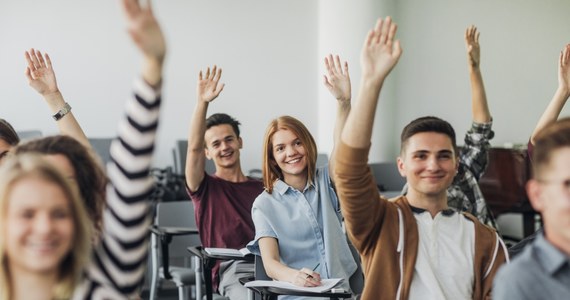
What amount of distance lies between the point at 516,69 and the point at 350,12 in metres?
1.88

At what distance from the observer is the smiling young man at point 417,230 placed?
220 centimetres

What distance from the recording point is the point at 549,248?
1.58 m

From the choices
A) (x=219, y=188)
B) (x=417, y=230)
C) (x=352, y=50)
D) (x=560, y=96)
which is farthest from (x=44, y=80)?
(x=352, y=50)

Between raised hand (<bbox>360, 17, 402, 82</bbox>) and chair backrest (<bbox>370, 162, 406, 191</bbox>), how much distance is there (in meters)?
4.67

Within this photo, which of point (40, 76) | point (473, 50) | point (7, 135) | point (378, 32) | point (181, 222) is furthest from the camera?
point (181, 222)

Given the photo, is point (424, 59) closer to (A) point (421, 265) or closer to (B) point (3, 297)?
(A) point (421, 265)

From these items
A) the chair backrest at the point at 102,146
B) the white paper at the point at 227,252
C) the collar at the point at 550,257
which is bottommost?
the white paper at the point at 227,252

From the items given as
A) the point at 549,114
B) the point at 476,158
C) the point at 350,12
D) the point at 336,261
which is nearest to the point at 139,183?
the point at 336,261

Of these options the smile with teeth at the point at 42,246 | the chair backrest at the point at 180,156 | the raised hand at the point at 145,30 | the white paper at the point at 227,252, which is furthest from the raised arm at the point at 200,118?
the chair backrest at the point at 180,156

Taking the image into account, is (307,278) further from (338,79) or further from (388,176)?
(388,176)

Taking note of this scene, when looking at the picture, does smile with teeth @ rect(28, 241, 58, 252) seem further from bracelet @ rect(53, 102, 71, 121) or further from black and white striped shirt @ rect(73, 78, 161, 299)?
bracelet @ rect(53, 102, 71, 121)

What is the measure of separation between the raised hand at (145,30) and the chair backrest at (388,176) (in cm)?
523

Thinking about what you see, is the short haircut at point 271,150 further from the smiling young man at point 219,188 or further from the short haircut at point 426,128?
the short haircut at point 426,128

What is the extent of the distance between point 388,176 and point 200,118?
3352 millimetres
